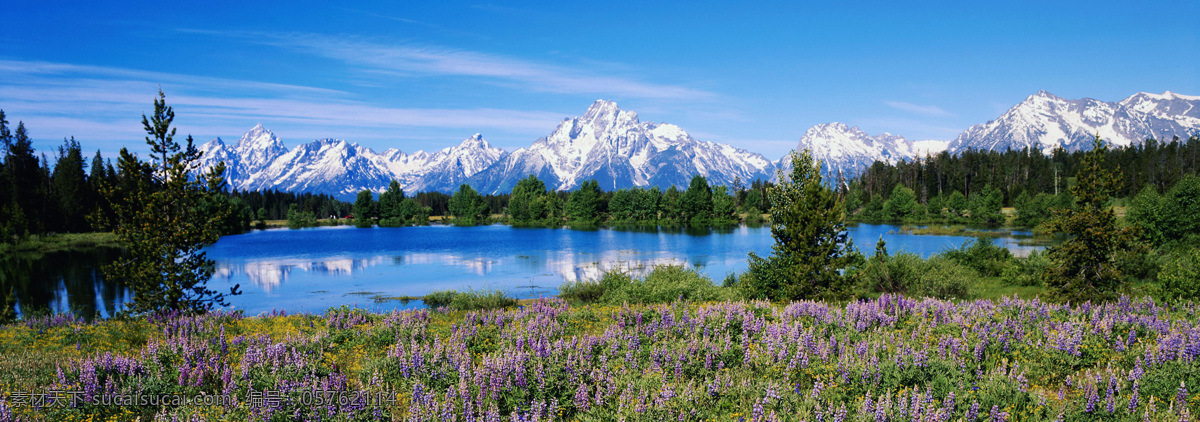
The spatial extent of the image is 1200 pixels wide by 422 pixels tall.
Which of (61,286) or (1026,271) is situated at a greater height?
(1026,271)

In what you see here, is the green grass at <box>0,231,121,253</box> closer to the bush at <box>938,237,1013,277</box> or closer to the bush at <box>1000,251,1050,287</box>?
the bush at <box>938,237,1013,277</box>

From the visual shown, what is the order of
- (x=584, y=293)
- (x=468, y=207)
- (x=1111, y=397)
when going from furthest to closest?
1. (x=468, y=207)
2. (x=584, y=293)
3. (x=1111, y=397)

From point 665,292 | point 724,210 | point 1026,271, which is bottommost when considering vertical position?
point 1026,271

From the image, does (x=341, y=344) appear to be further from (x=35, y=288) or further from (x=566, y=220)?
(x=566, y=220)

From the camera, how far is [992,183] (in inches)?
5881

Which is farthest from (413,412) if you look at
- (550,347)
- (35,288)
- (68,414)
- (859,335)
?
(35,288)

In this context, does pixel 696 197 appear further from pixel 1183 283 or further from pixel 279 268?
pixel 1183 283

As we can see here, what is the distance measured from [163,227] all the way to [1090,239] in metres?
30.6

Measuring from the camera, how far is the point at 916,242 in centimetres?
7012

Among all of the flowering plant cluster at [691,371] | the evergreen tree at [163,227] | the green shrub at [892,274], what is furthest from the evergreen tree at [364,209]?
the flowering plant cluster at [691,371]

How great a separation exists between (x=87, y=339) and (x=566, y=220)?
133 metres

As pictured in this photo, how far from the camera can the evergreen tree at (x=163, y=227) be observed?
18672 mm

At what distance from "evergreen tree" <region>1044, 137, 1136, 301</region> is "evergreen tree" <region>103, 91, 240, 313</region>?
28.3 meters

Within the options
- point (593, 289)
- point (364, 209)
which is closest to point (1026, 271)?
point (593, 289)
